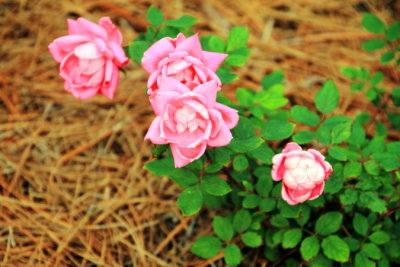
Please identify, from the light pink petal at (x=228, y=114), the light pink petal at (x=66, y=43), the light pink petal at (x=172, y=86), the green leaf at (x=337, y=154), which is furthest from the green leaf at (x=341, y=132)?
the light pink petal at (x=66, y=43)

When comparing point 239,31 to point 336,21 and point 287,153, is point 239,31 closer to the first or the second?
point 287,153

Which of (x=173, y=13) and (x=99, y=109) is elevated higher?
(x=173, y=13)

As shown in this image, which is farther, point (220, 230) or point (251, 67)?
point (251, 67)

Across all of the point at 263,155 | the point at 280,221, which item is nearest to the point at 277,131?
the point at 263,155

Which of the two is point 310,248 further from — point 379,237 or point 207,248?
point 207,248

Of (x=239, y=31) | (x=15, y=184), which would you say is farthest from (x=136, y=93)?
(x=239, y=31)

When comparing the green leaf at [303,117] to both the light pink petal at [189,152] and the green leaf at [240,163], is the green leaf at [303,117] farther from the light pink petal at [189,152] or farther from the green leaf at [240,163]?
the light pink petal at [189,152]
